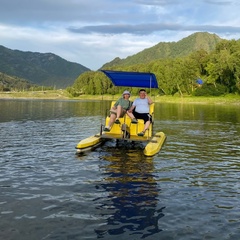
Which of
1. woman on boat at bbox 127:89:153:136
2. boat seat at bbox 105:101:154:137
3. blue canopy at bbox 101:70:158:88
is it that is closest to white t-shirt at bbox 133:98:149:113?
woman on boat at bbox 127:89:153:136

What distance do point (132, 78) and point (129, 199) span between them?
13.2 metres

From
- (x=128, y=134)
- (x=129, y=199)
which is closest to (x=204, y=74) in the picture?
(x=128, y=134)

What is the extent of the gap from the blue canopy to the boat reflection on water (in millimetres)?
6972

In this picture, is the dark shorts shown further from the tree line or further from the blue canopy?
the tree line

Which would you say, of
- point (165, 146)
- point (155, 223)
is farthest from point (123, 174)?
point (165, 146)

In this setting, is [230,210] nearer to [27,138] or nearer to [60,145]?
[60,145]

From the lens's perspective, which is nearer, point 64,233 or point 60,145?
point 64,233

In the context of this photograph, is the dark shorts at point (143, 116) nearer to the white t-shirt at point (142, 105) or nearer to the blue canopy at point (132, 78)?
the white t-shirt at point (142, 105)

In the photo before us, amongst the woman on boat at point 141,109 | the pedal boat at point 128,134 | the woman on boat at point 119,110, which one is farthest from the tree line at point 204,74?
the woman on boat at point 119,110

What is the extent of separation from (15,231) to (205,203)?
5736 mm

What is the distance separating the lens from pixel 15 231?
8180 mm

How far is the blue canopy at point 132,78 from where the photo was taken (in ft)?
70.8

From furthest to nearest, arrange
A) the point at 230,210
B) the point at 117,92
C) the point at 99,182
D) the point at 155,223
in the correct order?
the point at 117,92
the point at 99,182
the point at 230,210
the point at 155,223

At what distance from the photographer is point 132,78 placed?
898 inches
